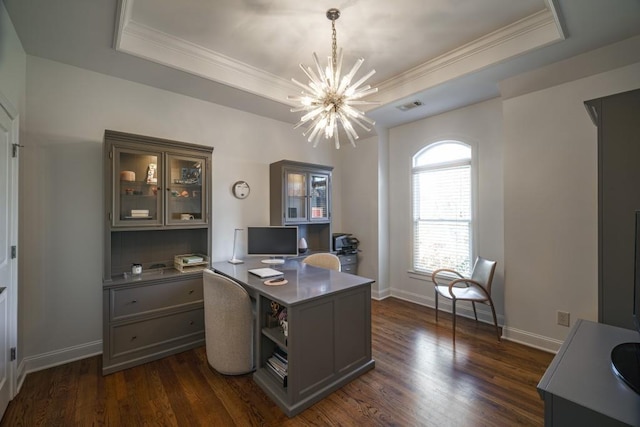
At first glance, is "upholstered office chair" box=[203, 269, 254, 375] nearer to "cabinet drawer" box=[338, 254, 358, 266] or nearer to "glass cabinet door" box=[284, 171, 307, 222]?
"glass cabinet door" box=[284, 171, 307, 222]

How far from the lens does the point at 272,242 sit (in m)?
3.43

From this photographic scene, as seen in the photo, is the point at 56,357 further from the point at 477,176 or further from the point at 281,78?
the point at 477,176

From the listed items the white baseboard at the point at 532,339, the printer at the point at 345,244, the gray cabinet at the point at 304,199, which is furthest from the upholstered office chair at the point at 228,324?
the white baseboard at the point at 532,339

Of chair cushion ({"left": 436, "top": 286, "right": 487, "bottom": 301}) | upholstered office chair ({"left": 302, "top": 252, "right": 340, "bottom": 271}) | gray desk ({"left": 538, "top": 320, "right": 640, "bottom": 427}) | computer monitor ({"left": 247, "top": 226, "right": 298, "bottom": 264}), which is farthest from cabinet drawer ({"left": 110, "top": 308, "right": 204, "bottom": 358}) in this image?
gray desk ({"left": 538, "top": 320, "right": 640, "bottom": 427})

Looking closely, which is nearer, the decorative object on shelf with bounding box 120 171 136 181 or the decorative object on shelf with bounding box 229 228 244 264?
the decorative object on shelf with bounding box 120 171 136 181

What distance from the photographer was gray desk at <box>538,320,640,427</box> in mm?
873

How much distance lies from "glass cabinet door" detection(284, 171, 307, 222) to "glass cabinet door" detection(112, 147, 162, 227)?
63.1 inches

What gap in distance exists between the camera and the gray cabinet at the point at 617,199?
1.52m

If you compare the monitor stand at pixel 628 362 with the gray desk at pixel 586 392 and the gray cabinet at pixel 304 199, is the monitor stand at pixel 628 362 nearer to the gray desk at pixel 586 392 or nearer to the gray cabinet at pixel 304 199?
the gray desk at pixel 586 392

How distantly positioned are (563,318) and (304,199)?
3.21m

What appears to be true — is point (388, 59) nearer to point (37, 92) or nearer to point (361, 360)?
point (361, 360)

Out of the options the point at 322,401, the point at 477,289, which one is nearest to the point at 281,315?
the point at 322,401

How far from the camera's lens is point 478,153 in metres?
3.52

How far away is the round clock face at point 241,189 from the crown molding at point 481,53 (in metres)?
2.20
